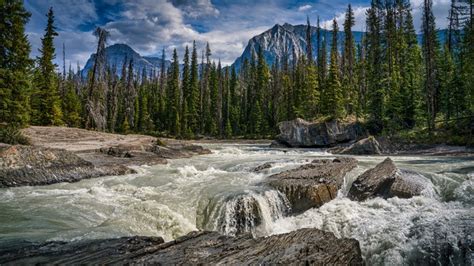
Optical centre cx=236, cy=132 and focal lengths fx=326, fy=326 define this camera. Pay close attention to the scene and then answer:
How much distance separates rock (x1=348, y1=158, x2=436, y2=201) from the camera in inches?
477

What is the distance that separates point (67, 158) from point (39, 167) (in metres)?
1.61

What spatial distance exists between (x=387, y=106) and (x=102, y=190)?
1212 inches

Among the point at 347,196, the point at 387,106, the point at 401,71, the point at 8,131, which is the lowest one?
the point at 347,196

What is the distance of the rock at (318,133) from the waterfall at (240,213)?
26513 millimetres

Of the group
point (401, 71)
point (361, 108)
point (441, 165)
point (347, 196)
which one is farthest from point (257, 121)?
point (347, 196)

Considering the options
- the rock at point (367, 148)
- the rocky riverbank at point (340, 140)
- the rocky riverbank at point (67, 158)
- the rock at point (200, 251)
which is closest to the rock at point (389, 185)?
the rock at point (200, 251)

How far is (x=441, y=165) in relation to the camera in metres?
18.4

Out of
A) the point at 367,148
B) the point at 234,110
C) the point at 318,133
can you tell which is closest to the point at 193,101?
the point at 234,110

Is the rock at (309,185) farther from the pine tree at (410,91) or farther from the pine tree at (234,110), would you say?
the pine tree at (234,110)

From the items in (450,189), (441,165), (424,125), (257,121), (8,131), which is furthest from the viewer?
(257,121)

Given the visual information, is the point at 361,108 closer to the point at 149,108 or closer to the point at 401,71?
the point at 401,71

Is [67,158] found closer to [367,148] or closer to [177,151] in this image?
[177,151]

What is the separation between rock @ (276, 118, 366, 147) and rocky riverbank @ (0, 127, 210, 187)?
14244mm

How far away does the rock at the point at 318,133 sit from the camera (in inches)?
1425
